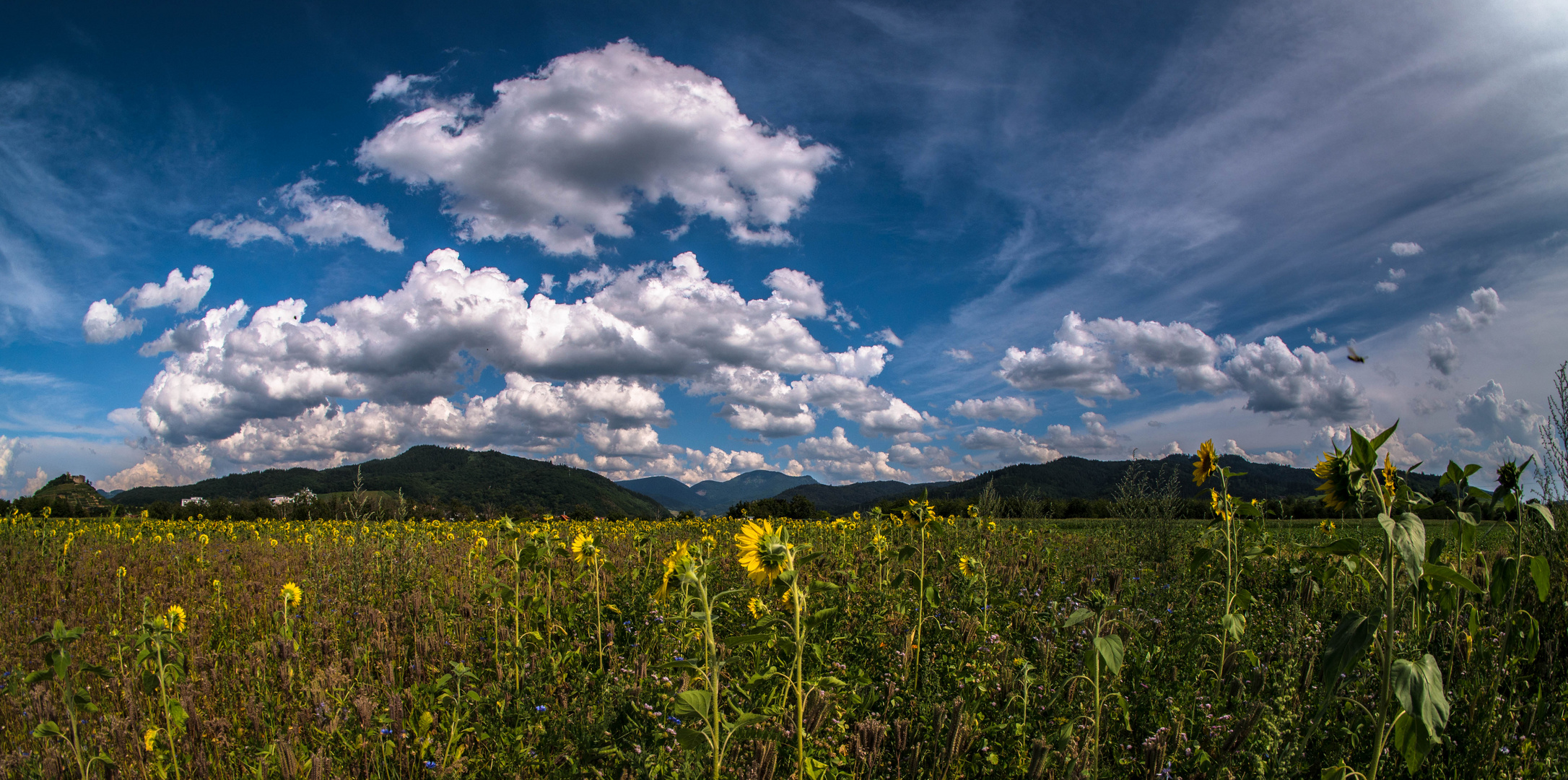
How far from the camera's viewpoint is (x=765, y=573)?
262 centimetres

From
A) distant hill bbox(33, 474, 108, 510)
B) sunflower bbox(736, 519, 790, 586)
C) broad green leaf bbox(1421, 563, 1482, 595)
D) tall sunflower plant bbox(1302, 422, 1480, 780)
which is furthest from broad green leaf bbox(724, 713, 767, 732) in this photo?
distant hill bbox(33, 474, 108, 510)

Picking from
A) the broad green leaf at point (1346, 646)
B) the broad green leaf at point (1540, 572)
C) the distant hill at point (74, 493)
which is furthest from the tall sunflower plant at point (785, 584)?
the distant hill at point (74, 493)

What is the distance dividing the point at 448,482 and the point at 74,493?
124m

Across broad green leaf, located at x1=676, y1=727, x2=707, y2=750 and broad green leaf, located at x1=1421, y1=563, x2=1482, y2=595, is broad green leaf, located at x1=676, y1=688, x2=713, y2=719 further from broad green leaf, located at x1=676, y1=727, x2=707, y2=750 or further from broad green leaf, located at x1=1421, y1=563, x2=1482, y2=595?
broad green leaf, located at x1=1421, y1=563, x2=1482, y2=595

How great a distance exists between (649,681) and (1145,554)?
688 cm

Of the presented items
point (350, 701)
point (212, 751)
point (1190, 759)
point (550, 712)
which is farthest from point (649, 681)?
point (1190, 759)

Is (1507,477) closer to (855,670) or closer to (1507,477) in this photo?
(1507,477)

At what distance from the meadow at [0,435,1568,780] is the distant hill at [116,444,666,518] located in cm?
7776

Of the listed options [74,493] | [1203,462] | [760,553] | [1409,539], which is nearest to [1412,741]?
[1409,539]

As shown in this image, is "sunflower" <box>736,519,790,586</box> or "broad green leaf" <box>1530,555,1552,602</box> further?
"sunflower" <box>736,519,790,586</box>

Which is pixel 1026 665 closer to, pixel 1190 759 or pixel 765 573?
pixel 1190 759

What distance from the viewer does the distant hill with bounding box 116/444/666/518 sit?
98750 millimetres

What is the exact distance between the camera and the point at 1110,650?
2.29m

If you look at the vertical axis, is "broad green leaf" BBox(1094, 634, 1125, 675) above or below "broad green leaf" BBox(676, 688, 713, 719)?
above
